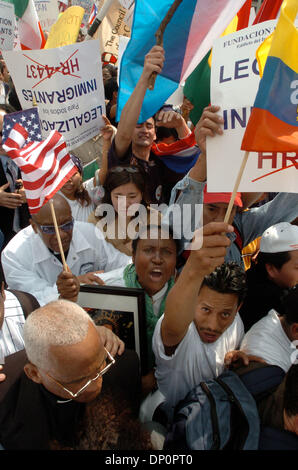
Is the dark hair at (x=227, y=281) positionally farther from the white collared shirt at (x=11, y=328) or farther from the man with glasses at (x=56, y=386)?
the white collared shirt at (x=11, y=328)

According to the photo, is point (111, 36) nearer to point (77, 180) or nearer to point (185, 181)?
point (77, 180)

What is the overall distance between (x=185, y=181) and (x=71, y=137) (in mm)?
1415

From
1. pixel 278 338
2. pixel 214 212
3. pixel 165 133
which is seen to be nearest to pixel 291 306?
pixel 278 338

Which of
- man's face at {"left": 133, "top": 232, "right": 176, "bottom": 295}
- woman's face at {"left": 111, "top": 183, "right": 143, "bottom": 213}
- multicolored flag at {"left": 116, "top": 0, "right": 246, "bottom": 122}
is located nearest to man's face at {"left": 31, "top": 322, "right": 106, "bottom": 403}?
man's face at {"left": 133, "top": 232, "right": 176, "bottom": 295}

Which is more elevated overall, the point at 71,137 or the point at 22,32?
the point at 22,32

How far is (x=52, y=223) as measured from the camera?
257 cm

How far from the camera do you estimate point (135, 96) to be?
8.70 ft

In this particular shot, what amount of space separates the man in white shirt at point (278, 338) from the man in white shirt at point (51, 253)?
1197 mm

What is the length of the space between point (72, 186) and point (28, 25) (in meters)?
2.53

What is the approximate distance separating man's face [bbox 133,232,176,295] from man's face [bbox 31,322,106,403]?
860mm

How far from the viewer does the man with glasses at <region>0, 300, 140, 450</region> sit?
1.35m

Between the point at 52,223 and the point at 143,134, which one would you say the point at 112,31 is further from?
the point at 52,223

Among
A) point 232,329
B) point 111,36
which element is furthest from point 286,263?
point 111,36

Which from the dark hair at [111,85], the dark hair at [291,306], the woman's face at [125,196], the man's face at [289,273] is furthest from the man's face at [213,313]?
the dark hair at [111,85]
